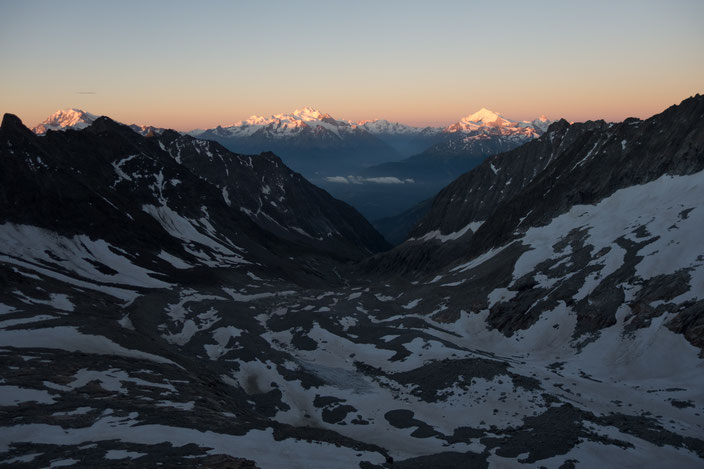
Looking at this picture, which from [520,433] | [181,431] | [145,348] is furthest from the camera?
[145,348]

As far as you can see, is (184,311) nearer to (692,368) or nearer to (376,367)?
(376,367)

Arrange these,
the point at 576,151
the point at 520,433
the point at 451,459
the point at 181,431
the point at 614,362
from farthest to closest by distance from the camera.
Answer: the point at 576,151 < the point at 614,362 < the point at 520,433 < the point at 451,459 < the point at 181,431

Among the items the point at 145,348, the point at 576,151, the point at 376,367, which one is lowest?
the point at 376,367

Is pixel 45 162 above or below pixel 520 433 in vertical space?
above

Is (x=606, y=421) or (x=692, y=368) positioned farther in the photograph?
(x=692, y=368)

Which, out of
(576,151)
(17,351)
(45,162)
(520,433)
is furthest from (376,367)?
(45,162)

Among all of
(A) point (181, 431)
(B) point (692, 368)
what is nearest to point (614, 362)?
(B) point (692, 368)

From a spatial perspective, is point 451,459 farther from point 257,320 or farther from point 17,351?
point 257,320
